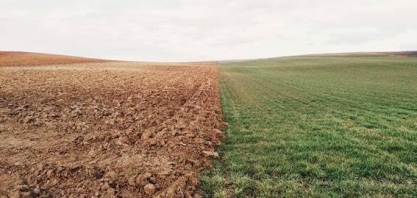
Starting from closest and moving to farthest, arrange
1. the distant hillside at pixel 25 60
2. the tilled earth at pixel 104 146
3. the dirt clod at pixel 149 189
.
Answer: the dirt clod at pixel 149 189 → the tilled earth at pixel 104 146 → the distant hillside at pixel 25 60

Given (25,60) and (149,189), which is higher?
(25,60)

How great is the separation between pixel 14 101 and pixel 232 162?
475 inches

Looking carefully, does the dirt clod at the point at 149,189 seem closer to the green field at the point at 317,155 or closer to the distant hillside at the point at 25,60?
the green field at the point at 317,155

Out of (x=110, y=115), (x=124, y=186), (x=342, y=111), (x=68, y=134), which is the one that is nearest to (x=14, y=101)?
(x=110, y=115)

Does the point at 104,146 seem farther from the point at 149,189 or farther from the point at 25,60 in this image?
the point at 25,60

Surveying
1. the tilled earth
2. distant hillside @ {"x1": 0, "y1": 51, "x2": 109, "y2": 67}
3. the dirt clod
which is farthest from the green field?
distant hillside @ {"x1": 0, "y1": 51, "x2": 109, "y2": 67}

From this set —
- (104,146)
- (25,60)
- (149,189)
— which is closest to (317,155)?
(149,189)

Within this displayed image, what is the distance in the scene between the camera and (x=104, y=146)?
360 inches

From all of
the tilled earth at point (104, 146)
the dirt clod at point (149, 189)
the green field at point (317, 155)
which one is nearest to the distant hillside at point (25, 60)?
the tilled earth at point (104, 146)

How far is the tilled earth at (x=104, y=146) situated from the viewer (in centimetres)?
659

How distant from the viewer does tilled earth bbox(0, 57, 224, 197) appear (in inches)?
259

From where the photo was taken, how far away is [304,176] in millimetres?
7074

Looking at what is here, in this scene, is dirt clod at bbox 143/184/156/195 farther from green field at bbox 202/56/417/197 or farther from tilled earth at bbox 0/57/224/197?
green field at bbox 202/56/417/197

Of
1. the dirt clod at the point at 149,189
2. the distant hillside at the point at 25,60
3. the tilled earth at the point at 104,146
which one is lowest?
the dirt clod at the point at 149,189
